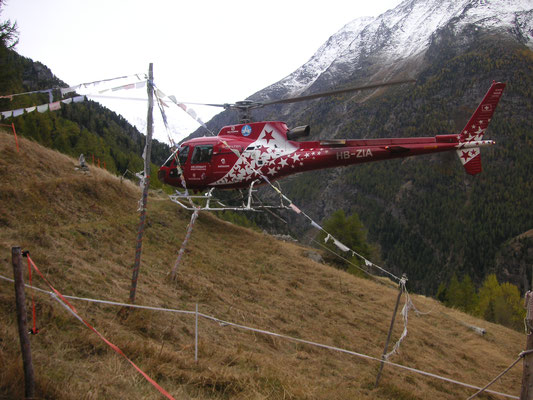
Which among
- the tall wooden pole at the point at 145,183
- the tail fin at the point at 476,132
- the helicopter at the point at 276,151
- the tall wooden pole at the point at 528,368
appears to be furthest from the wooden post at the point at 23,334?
the tail fin at the point at 476,132

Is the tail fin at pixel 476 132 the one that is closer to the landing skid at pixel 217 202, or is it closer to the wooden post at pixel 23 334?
the landing skid at pixel 217 202

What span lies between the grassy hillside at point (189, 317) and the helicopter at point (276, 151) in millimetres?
2652

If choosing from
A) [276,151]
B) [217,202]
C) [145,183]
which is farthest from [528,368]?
[217,202]

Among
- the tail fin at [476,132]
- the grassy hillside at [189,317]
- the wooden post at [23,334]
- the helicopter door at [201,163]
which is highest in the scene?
the tail fin at [476,132]

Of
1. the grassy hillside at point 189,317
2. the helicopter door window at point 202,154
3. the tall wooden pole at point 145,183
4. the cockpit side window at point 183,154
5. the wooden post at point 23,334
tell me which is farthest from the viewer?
the cockpit side window at point 183,154

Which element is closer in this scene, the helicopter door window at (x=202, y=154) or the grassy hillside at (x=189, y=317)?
the grassy hillside at (x=189, y=317)

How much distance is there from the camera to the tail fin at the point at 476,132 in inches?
476

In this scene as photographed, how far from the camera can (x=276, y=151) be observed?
46.3 ft

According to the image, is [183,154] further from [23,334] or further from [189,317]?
[23,334]

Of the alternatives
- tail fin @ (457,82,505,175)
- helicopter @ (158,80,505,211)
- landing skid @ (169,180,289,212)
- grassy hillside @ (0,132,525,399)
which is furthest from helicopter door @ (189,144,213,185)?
tail fin @ (457,82,505,175)

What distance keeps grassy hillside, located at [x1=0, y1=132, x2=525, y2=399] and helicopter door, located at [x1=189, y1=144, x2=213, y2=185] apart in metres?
2.62

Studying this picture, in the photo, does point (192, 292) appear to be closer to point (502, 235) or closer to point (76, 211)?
point (76, 211)

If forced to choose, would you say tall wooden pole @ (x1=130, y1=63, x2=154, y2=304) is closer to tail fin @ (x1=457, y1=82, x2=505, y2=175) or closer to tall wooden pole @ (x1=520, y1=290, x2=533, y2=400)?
tall wooden pole @ (x1=520, y1=290, x2=533, y2=400)

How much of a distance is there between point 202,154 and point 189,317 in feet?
28.8
